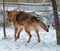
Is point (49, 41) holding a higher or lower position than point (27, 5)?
lower

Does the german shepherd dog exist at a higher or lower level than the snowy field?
higher

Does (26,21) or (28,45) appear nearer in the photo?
(28,45)

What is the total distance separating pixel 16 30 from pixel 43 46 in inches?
44.2

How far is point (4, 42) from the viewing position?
5.93 m

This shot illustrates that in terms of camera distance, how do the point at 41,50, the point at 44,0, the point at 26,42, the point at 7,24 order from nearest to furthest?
Answer: 1. the point at 41,50
2. the point at 26,42
3. the point at 7,24
4. the point at 44,0

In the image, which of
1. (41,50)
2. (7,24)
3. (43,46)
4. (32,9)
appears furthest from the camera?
(32,9)

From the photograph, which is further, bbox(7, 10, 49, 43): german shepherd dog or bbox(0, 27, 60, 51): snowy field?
bbox(7, 10, 49, 43): german shepherd dog

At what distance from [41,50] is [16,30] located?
53.6 inches

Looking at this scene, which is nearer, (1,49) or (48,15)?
(1,49)

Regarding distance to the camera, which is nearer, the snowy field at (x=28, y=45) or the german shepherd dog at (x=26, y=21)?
the snowy field at (x=28, y=45)

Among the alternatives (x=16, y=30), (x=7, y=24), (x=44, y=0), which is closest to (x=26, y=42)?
(x=16, y=30)

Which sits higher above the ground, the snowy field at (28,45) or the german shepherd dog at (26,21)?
the german shepherd dog at (26,21)

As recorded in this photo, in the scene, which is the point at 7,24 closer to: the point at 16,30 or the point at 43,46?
the point at 16,30

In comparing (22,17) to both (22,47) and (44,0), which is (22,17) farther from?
(44,0)
